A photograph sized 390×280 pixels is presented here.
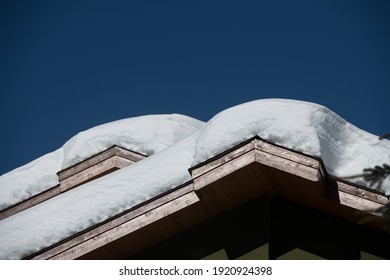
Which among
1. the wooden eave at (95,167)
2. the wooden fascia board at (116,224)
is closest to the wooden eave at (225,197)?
the wooden fascia board at (116,224)

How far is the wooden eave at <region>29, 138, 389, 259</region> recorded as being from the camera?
21.5 ft

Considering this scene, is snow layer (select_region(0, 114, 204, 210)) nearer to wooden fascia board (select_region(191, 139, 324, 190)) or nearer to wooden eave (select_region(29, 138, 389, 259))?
wooden eave (select_region(29, 138, 389, 259))

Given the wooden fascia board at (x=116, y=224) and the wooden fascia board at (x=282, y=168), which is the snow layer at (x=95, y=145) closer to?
the wooden fascia board at (x=116, y=224)

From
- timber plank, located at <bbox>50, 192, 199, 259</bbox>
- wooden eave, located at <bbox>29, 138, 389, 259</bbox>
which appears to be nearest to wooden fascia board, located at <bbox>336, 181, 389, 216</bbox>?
wooden eave, located at <bbox>29, 138, 389, 259</bbox>

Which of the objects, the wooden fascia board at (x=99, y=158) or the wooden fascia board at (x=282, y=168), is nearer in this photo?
the wooden fascia board at (x=282, y=168)

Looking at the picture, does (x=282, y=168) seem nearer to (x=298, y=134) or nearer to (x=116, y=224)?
(x=298, y=134)

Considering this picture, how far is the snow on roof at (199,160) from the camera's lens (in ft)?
21.5

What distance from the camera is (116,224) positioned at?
6816 millimetres

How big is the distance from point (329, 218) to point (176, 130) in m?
4.44

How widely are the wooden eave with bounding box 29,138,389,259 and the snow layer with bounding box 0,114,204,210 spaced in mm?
3482

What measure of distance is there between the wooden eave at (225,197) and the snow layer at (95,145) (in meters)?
3.48

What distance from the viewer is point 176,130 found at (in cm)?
1129

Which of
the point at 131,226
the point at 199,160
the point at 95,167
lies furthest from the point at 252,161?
the point at 95,167
